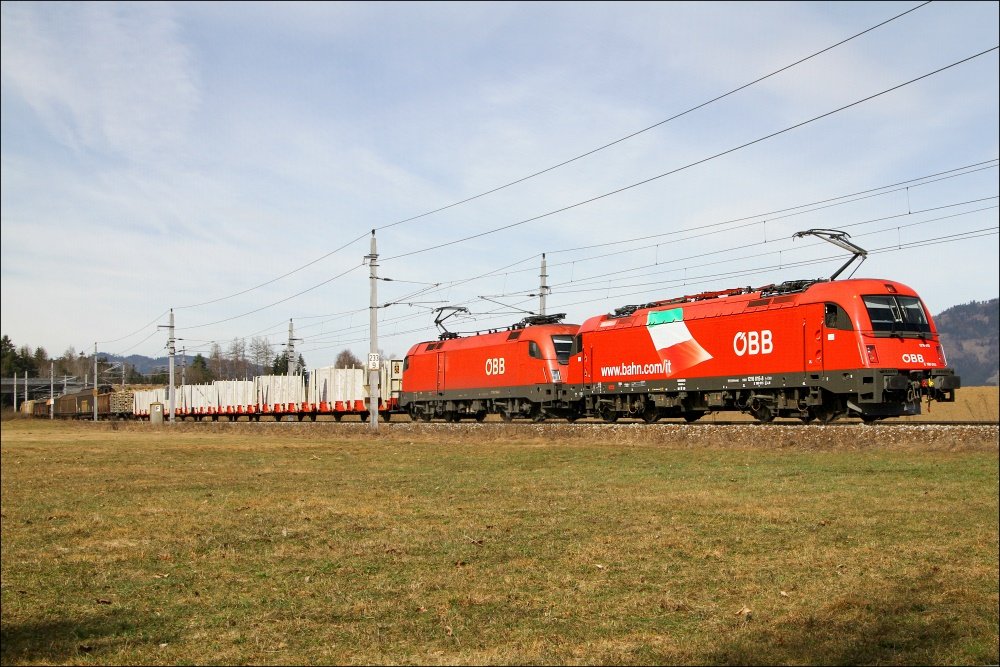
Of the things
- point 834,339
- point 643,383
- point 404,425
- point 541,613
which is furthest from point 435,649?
point 404,425

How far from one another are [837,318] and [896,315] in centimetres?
190

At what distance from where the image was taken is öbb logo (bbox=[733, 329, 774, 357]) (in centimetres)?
3120

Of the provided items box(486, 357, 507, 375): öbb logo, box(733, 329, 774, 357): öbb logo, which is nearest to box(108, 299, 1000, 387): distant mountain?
box(733, 329, 774, 357): öbb logo

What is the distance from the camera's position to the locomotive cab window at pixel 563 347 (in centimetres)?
4278

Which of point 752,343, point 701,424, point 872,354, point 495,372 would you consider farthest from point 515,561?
point 495,372

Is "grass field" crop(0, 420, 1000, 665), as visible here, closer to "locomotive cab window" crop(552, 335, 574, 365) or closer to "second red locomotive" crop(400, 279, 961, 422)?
"second red locomotive" crop(400, 279, 961, 422)

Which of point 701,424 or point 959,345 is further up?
point 959,345

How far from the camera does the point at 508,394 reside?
45.0 m

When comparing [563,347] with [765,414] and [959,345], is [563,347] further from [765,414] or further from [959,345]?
[959,345]

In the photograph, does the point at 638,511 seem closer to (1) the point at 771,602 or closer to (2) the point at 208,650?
(1) the point at 771,602

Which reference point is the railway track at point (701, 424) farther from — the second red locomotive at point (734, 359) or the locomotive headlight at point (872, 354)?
the locomotive headlight at point (872, 354)

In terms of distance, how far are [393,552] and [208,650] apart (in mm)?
4664

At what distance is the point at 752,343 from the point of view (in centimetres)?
3175

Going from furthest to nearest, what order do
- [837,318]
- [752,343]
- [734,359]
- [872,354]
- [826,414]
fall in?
1. [734,359]
2. [752,343]
3. [826,414]
4. [837,318]
5. [872,354]
